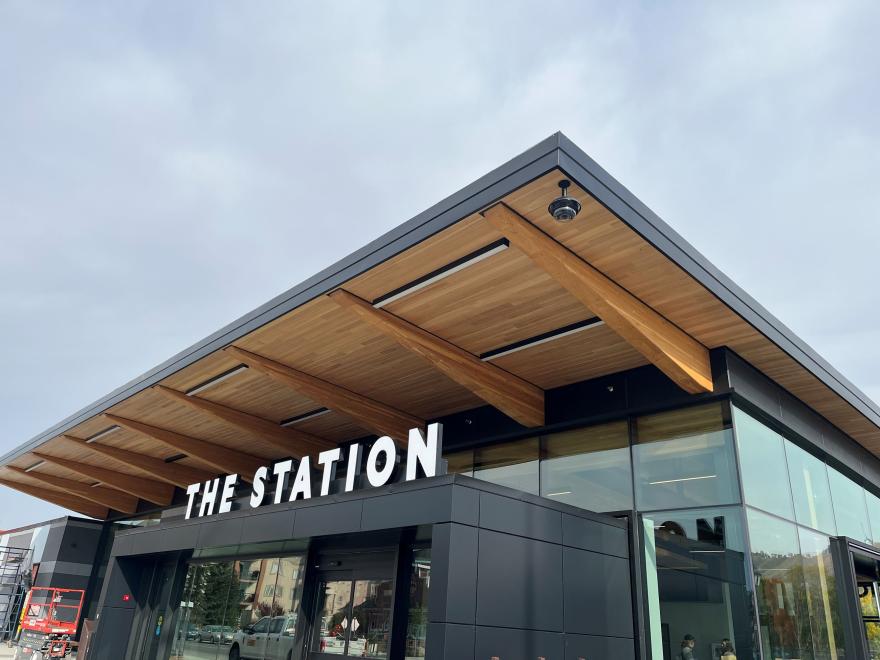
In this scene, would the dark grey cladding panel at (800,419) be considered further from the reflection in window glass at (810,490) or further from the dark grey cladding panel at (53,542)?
the dark grey cladding panel at (53,542)

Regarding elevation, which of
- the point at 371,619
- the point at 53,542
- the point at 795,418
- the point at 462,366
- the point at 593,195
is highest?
the point at 593,195

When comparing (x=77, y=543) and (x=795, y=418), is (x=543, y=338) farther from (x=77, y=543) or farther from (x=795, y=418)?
(x=77, y=543)

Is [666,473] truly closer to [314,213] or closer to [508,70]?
[508,70]

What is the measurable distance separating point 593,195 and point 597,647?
6.13 meters

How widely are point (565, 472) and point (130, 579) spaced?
34.4 ft

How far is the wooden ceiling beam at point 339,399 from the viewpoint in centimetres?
1281

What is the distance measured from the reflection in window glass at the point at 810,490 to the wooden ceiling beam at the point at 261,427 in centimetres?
1072

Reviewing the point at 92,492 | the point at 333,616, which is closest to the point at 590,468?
the point at 333,616

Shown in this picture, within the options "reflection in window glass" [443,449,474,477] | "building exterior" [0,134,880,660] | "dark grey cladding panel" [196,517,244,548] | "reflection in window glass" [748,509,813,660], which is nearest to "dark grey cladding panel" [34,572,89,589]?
"building exterior" [0,134,880,660]

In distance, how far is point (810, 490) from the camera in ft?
40.3

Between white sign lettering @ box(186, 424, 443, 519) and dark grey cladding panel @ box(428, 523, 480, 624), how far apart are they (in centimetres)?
124

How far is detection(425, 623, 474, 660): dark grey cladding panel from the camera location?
7.46 meters

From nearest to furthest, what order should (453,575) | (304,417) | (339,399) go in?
(453,575), (339,399), (304,417)

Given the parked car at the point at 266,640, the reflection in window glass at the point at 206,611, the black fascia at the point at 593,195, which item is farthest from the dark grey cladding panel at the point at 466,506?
the reflection in window glass at the point at 206,611
